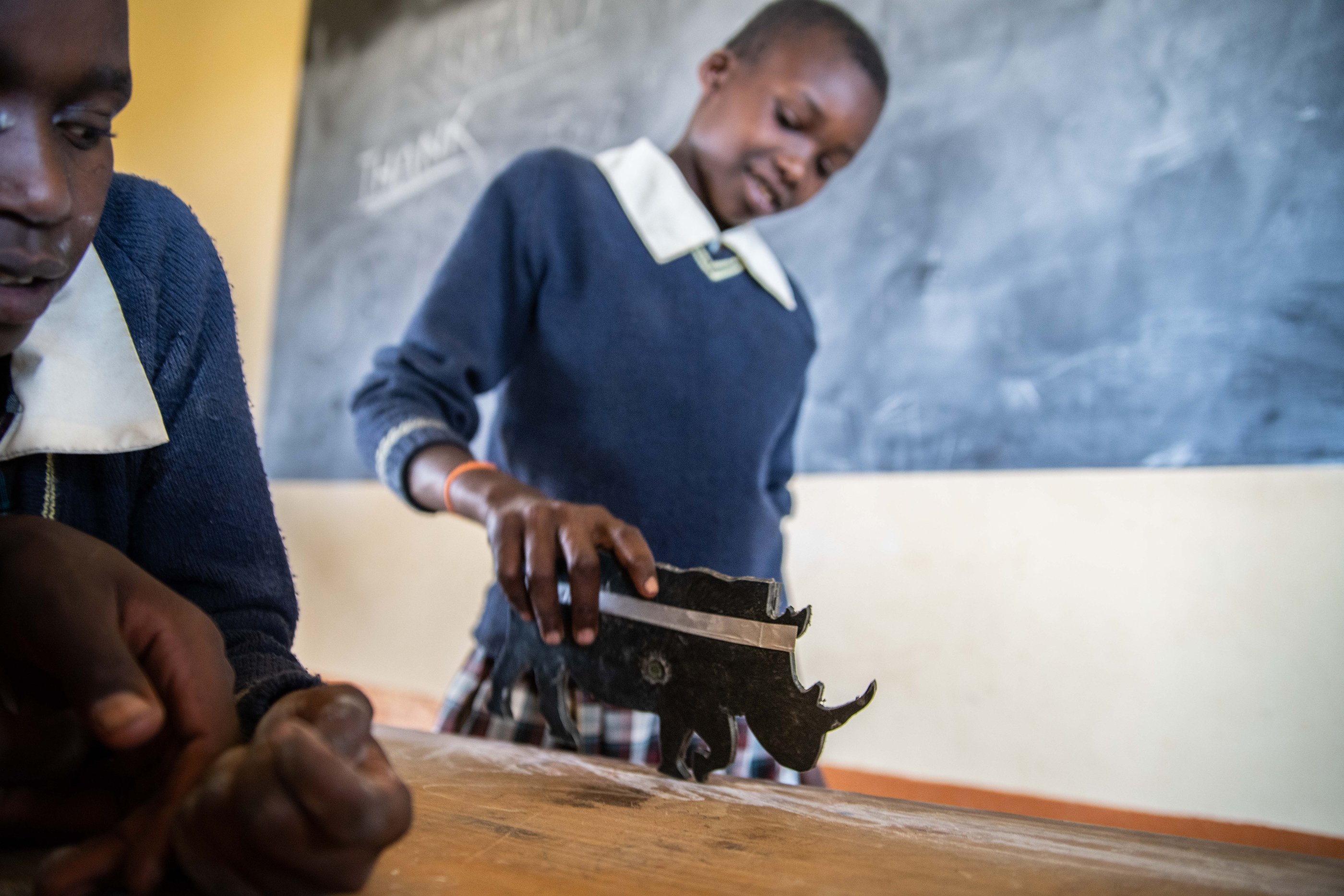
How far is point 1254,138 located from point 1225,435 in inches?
20.7

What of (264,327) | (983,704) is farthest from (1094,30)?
(264,327)

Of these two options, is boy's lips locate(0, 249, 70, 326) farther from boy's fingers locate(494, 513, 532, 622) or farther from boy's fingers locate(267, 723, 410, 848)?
boy's fingers locate(494, 513, 532, 622)

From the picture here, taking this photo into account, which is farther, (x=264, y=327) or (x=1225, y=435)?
(x=264, y=327)

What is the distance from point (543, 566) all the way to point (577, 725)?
0.31 metres

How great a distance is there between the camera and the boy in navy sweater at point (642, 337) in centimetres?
92

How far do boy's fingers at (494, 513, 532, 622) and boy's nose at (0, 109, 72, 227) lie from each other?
0.39m

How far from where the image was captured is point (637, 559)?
0.63 metres

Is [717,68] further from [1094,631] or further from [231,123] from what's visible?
[231,123]

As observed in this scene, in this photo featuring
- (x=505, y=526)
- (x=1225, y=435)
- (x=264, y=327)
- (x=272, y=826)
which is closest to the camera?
(x=272, y=826)

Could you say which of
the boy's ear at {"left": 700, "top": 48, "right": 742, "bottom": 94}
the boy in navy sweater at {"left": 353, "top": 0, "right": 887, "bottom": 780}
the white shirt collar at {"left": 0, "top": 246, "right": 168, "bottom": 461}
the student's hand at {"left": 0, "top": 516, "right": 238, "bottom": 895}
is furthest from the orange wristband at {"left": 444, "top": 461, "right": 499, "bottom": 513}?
the boy's ear at {"left": 700, "top": 48, "right": 742, "bottom": 94}

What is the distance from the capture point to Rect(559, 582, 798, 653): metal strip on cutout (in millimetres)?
574

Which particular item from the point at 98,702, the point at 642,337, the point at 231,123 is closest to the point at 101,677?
the point at 98,702

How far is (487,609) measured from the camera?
978mm

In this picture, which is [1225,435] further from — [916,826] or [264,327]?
[264,327]
